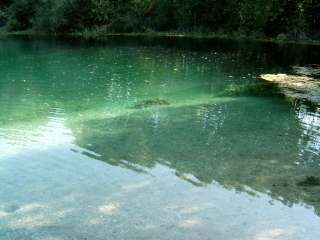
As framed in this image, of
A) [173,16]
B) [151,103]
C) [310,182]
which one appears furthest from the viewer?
[173,16]

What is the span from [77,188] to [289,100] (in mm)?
12458

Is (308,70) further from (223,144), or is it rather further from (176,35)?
(176,35)

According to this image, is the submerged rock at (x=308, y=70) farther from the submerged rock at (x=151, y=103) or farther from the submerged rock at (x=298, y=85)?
the submerged rock at (x=151, y=103)

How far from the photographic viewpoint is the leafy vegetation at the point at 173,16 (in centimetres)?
4638

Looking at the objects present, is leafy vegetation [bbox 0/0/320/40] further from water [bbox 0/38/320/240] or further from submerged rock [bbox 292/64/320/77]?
water [bbox 0/38/320/240]

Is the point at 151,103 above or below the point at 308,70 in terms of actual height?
below

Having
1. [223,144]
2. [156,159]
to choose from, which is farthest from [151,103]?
[156,159]

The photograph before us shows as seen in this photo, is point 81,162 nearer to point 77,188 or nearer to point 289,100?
point 77,188

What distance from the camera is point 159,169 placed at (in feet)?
40.0

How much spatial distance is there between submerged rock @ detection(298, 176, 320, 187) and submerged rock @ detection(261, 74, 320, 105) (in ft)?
28.5

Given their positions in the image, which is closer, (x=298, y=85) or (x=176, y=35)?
(x=298, y=85)

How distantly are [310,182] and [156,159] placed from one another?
426cm

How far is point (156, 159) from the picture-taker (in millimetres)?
12984

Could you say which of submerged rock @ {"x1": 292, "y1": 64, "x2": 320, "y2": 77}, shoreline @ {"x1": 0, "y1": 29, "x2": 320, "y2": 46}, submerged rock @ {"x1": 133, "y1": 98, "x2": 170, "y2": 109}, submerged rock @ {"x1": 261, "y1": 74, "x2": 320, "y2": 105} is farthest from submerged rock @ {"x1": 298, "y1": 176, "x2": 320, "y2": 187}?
shoreline @ {"x1": 0, "y1": 29, "x2": 320, "y2": 46}
